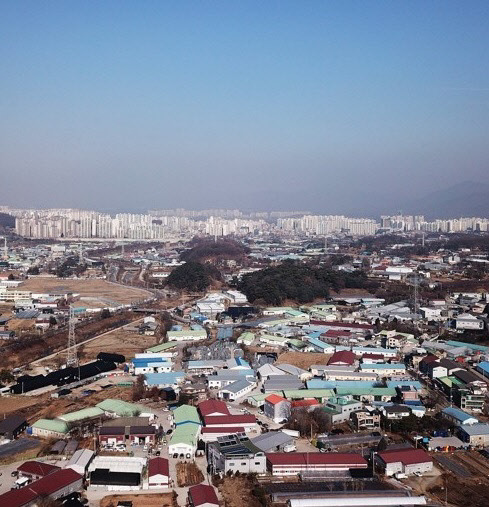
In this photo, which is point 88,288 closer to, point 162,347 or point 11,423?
point 162,347

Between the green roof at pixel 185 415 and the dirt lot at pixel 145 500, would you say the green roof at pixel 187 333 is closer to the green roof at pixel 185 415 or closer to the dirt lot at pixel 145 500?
the green roof at pixel 185 415

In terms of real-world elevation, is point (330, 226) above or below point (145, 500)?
above

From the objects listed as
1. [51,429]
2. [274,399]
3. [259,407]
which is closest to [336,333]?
[259,407]

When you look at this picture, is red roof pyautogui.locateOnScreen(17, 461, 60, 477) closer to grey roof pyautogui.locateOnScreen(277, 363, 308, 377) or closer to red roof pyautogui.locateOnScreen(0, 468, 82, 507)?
red roof pyautogui.locateOnScreen(0, 468, 82, 507)

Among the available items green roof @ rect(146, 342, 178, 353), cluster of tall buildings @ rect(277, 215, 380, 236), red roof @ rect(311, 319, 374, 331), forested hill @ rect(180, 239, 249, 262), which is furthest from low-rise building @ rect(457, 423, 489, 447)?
cluster of tall buildings @ rect(277, 215, 380, 236)

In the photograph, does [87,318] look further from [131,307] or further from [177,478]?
[177,478]

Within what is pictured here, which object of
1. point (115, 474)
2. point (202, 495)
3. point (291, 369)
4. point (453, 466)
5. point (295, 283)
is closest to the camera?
point (202, 495)
